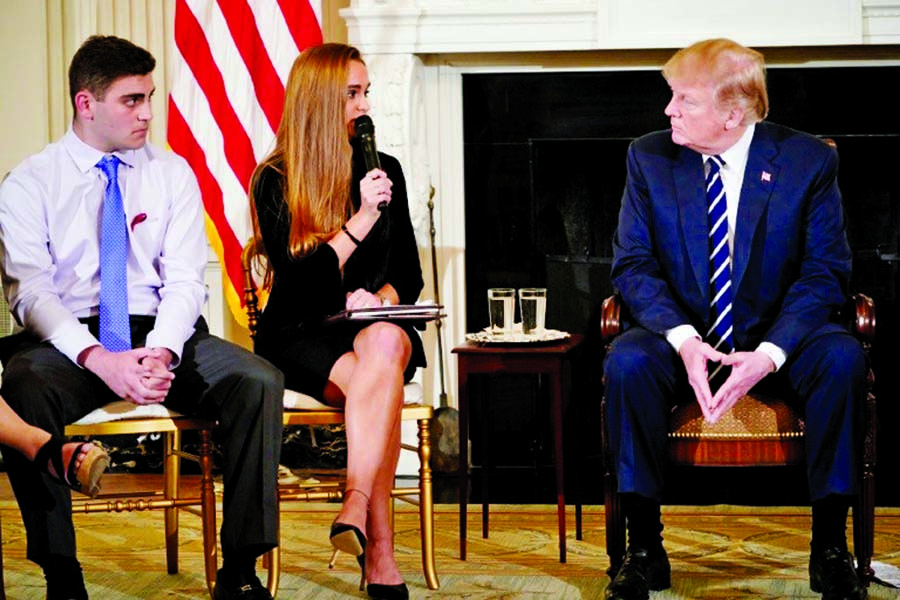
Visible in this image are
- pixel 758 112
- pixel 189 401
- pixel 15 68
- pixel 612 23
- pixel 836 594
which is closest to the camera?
pixel 836 594

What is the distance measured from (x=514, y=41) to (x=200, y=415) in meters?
2.25

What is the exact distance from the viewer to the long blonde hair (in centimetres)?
360

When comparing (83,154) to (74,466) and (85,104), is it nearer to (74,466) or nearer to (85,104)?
(85,104)

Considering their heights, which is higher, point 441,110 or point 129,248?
point 441,110

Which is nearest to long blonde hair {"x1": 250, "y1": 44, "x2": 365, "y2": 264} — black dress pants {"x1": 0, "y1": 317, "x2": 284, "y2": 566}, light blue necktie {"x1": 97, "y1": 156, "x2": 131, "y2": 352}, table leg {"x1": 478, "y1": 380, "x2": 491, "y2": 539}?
light blue necktie {"x1": 97, "y1": 156, "x2": 131, "y2": 352}

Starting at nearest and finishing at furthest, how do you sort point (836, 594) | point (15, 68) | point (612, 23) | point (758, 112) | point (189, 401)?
point (836, 594), point (189, 401), point (758, 112), point (612, 23), point (15, 68)

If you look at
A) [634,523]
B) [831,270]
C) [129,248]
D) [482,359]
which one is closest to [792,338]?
[831,270]

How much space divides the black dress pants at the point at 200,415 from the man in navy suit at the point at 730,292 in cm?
80

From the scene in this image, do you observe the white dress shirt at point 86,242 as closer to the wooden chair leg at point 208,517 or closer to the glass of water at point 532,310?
the wooden chair leg at point 208,517

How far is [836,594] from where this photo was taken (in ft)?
10.3

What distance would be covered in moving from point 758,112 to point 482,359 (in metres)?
0.97

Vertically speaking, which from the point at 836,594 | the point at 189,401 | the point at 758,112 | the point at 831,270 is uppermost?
the point at 758,112

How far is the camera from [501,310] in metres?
3.90

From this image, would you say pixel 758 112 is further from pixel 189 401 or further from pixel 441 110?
pixel 441 110
